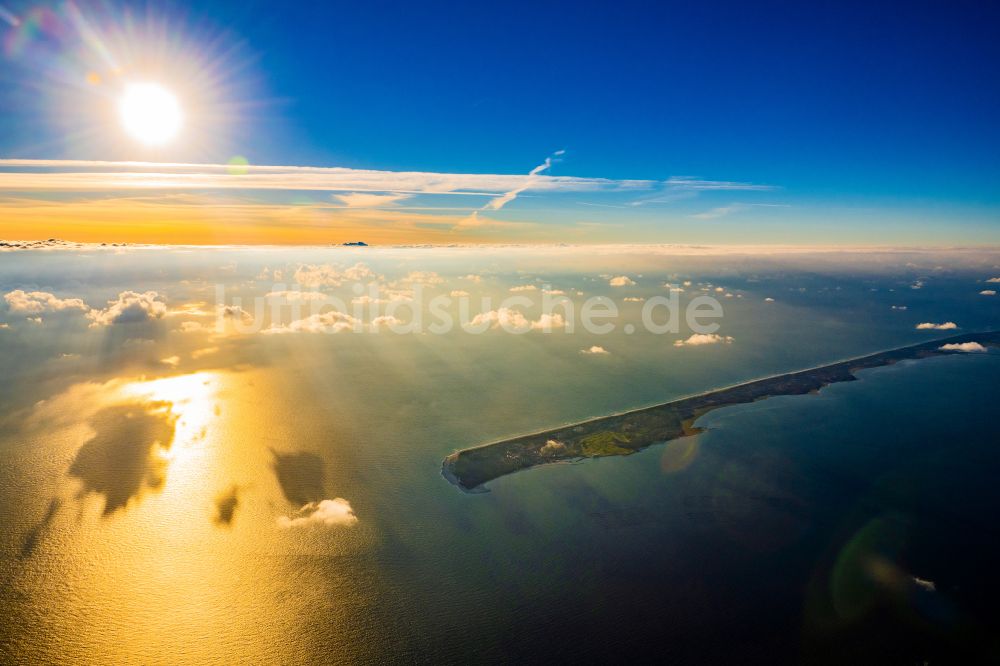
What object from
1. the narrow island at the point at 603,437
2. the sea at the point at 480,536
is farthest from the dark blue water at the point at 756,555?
the narrow island at the point at 603,437

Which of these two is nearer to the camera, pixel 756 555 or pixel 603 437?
pixel 756 555

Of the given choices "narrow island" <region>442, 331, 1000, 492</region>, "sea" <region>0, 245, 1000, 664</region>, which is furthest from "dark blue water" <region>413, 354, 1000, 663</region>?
"narrow island" <region>442, 331, 1000, 492</region>

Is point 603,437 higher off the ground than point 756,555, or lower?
higher

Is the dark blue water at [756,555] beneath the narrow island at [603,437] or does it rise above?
beneath

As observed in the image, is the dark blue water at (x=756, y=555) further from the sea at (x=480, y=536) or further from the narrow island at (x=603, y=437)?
the narrow island at (x=603, y=437)

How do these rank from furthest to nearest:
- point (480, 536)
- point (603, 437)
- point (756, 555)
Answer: point (603, 437) → point (480, 536) → point (756, 555)

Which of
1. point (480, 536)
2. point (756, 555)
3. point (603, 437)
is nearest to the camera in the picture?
point (756, 555)

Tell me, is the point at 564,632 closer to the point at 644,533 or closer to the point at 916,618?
the point at 644,533

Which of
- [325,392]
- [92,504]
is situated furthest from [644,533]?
[325,392]

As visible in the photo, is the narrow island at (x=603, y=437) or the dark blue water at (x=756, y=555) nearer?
the dark blue water at (x=756, y=555)
